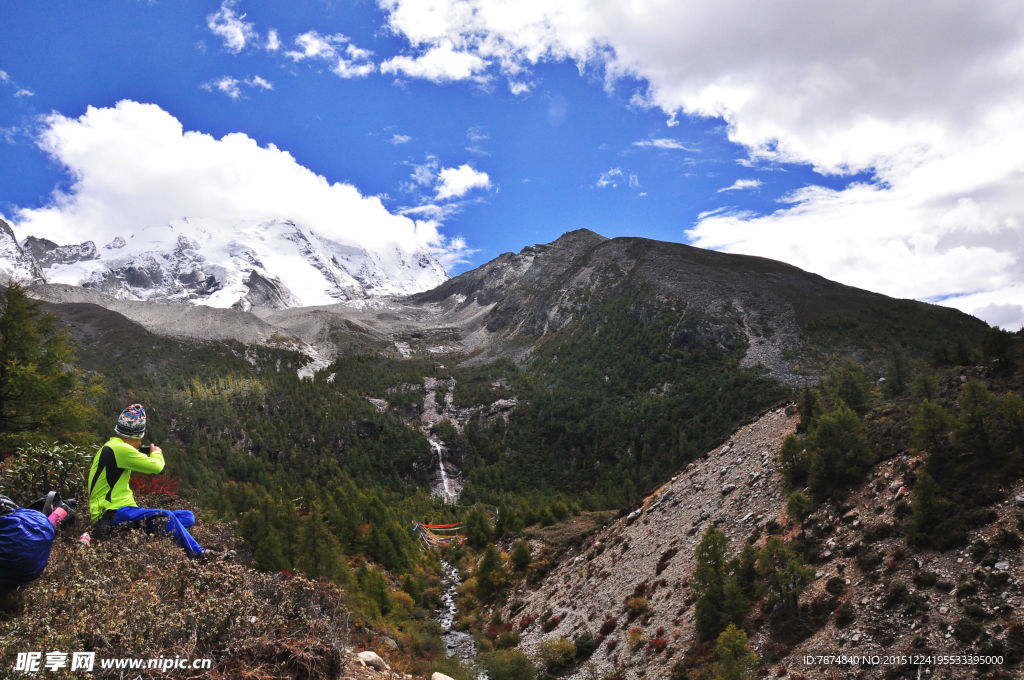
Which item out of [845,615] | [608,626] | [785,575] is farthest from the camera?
[608,626]

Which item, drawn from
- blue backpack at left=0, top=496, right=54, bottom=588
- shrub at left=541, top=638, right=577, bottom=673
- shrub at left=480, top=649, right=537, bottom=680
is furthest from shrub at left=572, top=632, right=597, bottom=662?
blue backpack at left=0, top=496, right=54, bottom=588

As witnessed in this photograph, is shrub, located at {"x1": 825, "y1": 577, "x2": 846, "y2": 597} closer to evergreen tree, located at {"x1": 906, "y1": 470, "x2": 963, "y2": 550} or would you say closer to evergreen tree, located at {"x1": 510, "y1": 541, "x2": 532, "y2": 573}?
evergreen tree, located at {"x1": 906, "y1": 470, "x2": 963, "y2": 550}

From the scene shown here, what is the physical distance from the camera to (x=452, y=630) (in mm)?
28500

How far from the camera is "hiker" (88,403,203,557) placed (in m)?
8.53

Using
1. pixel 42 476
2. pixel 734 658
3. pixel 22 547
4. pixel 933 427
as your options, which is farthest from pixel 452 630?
pixel 22 547

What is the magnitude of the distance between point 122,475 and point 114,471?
5.6 inches

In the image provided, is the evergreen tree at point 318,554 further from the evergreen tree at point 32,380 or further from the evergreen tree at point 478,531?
the evergreen tree at point 478,531

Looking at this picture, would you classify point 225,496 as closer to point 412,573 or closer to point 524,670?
point 412,573

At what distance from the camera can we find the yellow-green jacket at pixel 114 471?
8.51 meters

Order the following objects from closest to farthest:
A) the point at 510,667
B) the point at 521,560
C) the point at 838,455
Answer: the point at 838,455 → the point at 510,667 → the point at 521,560

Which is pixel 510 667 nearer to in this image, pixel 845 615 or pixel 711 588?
pixel 711 588

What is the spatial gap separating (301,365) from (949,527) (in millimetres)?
195692

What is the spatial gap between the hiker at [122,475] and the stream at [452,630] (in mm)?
15536

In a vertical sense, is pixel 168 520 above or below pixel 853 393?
below
